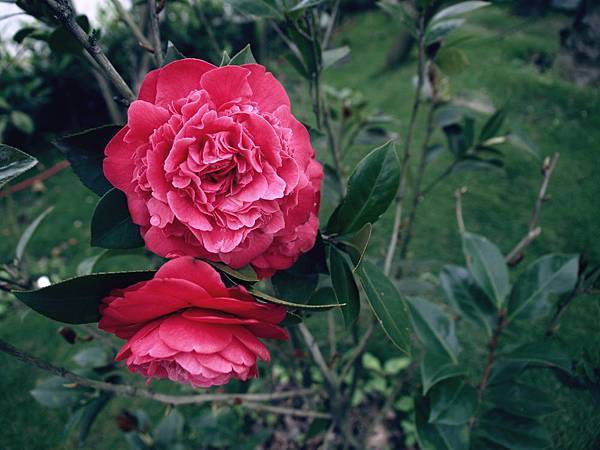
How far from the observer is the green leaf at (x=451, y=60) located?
0.84 meters

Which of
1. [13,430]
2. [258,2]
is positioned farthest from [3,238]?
[258,2]

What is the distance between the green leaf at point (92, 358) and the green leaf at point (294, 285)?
703 mm

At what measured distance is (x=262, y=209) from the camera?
426 mm

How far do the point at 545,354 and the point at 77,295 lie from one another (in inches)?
31.2

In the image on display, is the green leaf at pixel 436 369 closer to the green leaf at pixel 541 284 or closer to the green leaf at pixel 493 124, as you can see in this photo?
the green leaf at pixel 541 284

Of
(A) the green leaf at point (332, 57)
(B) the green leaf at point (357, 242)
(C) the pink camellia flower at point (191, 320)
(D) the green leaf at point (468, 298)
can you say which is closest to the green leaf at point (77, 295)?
(C) the pink camellia flower at point (191, 320)

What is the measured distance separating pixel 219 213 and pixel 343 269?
7.4 inches

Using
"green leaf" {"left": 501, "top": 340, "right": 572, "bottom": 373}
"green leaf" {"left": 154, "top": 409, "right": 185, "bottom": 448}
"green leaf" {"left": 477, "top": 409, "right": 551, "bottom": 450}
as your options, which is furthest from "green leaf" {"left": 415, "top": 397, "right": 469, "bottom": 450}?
"green leaf" {"left": 154, "top": 409, "right": 185, "bottom": 448}

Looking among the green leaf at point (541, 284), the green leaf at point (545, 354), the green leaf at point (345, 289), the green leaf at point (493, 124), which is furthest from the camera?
the green leaf at point (493, 124)

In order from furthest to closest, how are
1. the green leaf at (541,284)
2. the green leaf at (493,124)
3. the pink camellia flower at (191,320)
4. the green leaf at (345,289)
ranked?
1. the green leaf at (493,124)
2. the green leaf at (541,284)
3. the green leaf at (345,289)
4. the pink camellia flower at (191,320)

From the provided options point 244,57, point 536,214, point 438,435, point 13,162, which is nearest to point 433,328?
point 438,435

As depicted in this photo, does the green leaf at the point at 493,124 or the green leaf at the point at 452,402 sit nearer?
the green leaf at the point at 452,402

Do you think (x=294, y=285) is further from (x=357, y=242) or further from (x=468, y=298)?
(x=468, y=298)

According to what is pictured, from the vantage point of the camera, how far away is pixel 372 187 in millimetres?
562
